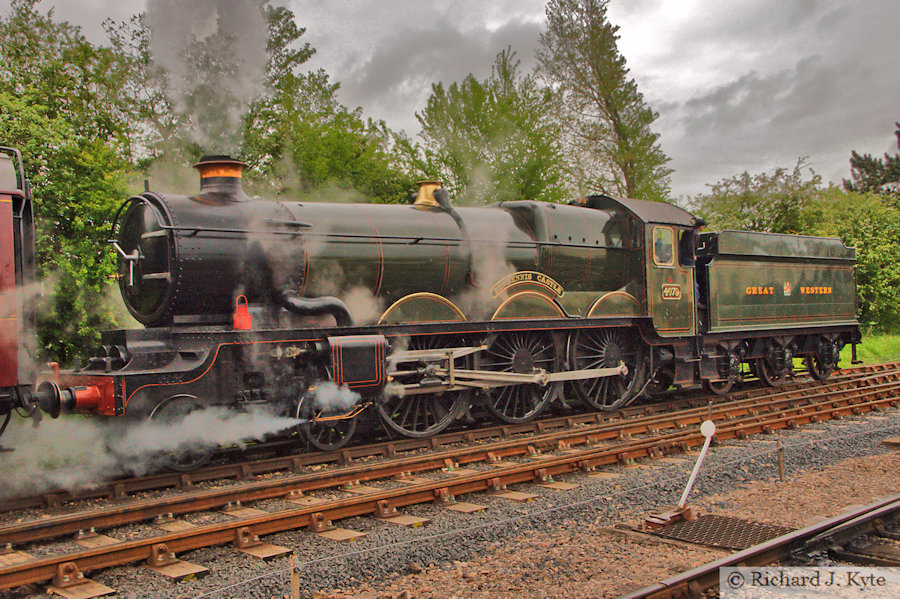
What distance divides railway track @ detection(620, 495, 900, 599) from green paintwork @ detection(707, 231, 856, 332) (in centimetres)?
738

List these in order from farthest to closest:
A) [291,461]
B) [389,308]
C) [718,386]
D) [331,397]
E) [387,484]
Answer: [718,386], [389,308], [331,397], [291,461], [387,484]

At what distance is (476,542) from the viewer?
529 centimetres

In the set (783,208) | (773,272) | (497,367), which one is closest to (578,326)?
(497,367)

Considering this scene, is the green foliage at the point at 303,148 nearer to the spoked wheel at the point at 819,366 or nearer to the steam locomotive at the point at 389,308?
the steam locomotive at the point at 389,308

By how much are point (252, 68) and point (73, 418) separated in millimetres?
5328

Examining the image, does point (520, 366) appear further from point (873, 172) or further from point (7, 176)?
point (873, 172)

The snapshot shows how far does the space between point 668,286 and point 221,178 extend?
7.26 metres

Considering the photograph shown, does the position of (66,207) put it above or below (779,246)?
above

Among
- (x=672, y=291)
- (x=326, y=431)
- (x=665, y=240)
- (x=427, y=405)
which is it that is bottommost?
(x=326, y=431)

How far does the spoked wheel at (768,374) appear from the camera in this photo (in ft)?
45.8

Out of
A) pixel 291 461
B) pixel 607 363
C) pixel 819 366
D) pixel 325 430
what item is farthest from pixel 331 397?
pixel 819 366

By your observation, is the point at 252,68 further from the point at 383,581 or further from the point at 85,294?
the point at 383,581

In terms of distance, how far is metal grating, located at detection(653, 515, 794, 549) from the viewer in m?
5.18

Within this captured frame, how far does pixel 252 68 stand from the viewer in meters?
9.37
